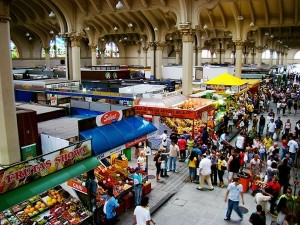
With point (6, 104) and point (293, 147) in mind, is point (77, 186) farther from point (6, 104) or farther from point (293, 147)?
point (293, 147)

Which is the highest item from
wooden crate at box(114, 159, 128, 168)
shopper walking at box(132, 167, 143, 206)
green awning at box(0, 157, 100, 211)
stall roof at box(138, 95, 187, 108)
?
stall roof at box(138, 95, 187, 108)

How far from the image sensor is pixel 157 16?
83.5 feet

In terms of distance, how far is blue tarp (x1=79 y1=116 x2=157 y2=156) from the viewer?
28.0 ft

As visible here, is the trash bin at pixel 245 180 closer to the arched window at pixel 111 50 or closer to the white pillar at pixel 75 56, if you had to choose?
the white pillar at pixel 75 56

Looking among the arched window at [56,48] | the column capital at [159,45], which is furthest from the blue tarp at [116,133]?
the arched window at [56,48]

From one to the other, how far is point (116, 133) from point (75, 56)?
13.8 m

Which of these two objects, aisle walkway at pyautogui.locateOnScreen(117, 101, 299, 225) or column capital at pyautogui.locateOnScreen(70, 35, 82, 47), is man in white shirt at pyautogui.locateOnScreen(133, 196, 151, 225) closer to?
aisle walkway at pyautogui.locateOnScreen(117, 101, 299, 225)

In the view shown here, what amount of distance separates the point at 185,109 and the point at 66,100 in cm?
857

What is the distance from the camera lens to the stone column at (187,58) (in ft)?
59.0

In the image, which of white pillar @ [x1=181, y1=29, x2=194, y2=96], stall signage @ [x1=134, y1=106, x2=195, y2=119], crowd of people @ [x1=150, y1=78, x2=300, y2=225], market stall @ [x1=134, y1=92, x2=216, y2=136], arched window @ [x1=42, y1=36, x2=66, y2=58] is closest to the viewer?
crowd of people @ [x1=150, y1=78, x2=300, y2=225]

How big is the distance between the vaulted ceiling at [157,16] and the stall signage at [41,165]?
12.5 metres

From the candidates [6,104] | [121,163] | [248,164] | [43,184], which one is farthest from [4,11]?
[248,164]

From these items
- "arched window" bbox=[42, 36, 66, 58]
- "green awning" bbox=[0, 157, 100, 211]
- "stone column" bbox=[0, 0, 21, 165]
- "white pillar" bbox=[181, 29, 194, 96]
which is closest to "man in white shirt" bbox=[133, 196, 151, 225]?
"green awning" bbox=[0, 157, 100, 211]

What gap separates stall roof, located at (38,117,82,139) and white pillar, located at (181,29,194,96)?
8.54 meters
